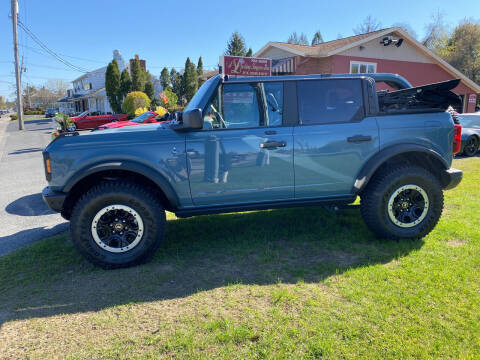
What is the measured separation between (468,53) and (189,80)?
106 feet

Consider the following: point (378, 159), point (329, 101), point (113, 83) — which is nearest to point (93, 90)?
point (113, 83)

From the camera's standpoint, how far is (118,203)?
3.63 metres

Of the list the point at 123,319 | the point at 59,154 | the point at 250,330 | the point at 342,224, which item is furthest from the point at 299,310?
the point at 59,154

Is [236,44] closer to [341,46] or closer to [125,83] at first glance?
[125,83]

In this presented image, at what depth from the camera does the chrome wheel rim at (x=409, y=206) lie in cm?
409

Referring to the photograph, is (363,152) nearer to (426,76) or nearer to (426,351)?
(426,351)

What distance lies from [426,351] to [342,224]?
2622 millimetres

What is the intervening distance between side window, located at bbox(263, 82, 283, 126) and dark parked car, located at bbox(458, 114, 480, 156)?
10.0 metres

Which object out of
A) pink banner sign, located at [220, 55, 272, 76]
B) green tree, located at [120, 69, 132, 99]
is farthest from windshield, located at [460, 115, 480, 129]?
green tree, located at [120, 69, 132, 99]

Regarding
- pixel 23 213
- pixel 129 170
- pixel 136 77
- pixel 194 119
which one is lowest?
pixel 23 213

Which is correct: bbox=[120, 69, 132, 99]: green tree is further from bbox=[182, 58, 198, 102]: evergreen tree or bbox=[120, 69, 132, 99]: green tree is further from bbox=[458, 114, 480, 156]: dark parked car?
bbox=[458, 114, 480, 156]: dark parked car

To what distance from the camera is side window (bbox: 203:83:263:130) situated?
380 cm

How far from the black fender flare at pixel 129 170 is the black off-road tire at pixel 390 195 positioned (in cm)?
232

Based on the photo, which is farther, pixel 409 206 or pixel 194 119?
pixel 409 206
